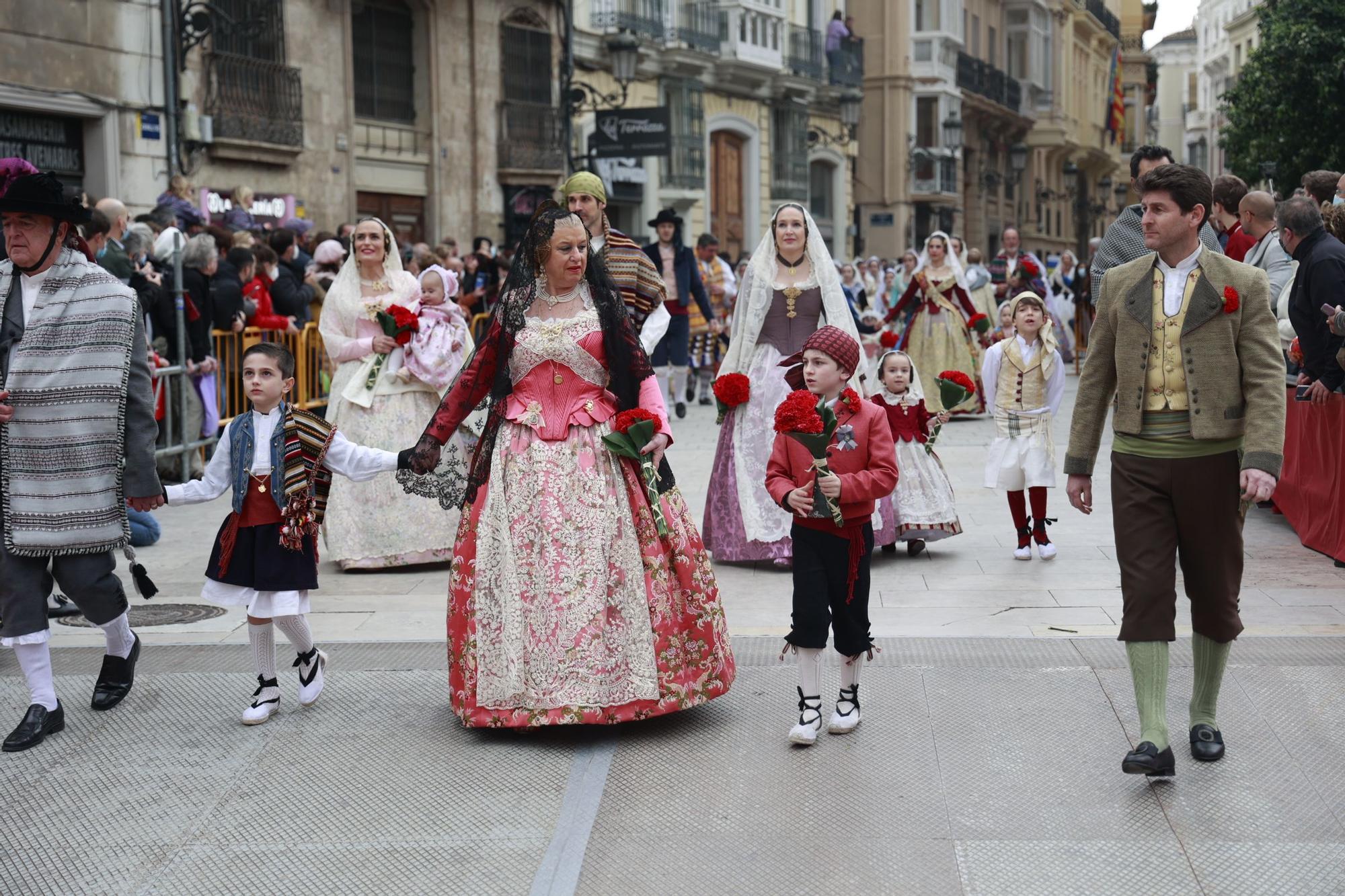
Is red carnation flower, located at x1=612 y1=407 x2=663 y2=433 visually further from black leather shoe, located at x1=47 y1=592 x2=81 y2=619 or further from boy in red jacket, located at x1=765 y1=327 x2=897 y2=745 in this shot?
black leather shoe, located at x1=47 y1=592 x2=81 y2=619

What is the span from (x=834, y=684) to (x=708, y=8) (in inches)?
1051

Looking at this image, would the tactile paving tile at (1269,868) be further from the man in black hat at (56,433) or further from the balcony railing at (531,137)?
the balcony railing at (531,137)

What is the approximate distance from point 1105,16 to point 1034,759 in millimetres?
64039

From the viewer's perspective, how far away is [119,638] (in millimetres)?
6055

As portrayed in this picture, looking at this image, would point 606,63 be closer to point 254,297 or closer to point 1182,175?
point 254,297

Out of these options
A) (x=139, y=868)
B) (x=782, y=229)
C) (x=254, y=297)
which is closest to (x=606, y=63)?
(x=254, y=297)

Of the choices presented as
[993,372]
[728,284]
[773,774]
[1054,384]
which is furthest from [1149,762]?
[728,284]

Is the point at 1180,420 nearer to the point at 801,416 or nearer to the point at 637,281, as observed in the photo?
the point at 801,416

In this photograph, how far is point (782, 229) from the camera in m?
8.54

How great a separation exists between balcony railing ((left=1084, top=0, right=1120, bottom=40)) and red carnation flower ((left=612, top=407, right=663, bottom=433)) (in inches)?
2337

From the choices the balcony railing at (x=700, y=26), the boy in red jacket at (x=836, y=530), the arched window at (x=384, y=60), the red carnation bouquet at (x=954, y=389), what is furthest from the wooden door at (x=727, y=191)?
the boy in red jacket at (x=836, y=530)

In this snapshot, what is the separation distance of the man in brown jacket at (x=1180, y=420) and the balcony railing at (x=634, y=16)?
21.5 metres

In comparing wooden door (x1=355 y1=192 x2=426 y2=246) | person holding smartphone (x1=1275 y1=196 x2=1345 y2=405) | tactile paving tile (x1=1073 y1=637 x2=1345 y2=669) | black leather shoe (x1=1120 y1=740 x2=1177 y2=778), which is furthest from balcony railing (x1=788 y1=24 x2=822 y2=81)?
black leather shoe (x1=1120 y1=740 x2=1177 y2=778)

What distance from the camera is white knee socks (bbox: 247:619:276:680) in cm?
589
